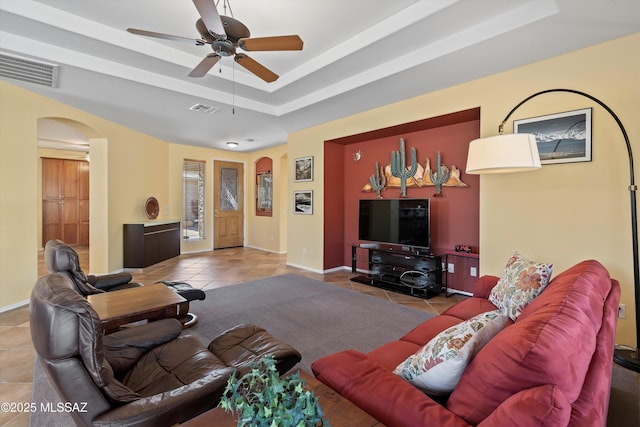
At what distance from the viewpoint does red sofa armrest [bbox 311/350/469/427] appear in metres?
0.99

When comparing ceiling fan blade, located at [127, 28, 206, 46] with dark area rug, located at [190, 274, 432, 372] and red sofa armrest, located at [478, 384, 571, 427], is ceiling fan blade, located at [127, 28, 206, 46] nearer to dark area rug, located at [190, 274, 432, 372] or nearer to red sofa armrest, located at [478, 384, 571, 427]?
dark area rug, located at [190, 274, 432, 372]

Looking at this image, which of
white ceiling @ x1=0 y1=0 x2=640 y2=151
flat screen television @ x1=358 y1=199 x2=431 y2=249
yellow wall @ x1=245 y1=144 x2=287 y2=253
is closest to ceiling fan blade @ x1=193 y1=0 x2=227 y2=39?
white ceiling @ x1=0 y1=0 x2=640 y2=151

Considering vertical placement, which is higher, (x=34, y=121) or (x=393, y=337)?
(x=34, y=121)

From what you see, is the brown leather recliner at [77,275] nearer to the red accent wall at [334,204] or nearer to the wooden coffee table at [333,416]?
the wooden coffee table at [333,416]

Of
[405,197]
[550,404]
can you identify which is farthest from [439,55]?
[550,404]

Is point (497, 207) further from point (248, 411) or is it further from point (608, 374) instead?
point (248, 411)

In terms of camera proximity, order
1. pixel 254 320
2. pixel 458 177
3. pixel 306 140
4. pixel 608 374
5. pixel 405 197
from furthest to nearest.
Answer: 1. pixel 306 140
2. pixel 405 197
3. pixel 458 177
4. pixel 254 320
5. pixel 608 374

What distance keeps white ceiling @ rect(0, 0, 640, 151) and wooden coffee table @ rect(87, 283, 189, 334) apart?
256 centimetres

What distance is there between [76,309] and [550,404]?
1.41 metres

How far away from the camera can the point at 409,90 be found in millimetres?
3973

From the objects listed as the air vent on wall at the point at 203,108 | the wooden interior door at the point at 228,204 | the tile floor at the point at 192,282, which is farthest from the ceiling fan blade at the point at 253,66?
the wooden interior door at the point at 228,204

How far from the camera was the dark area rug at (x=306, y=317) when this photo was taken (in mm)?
2797

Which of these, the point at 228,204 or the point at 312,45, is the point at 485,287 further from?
the point at 228,204

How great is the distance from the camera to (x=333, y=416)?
100cm
